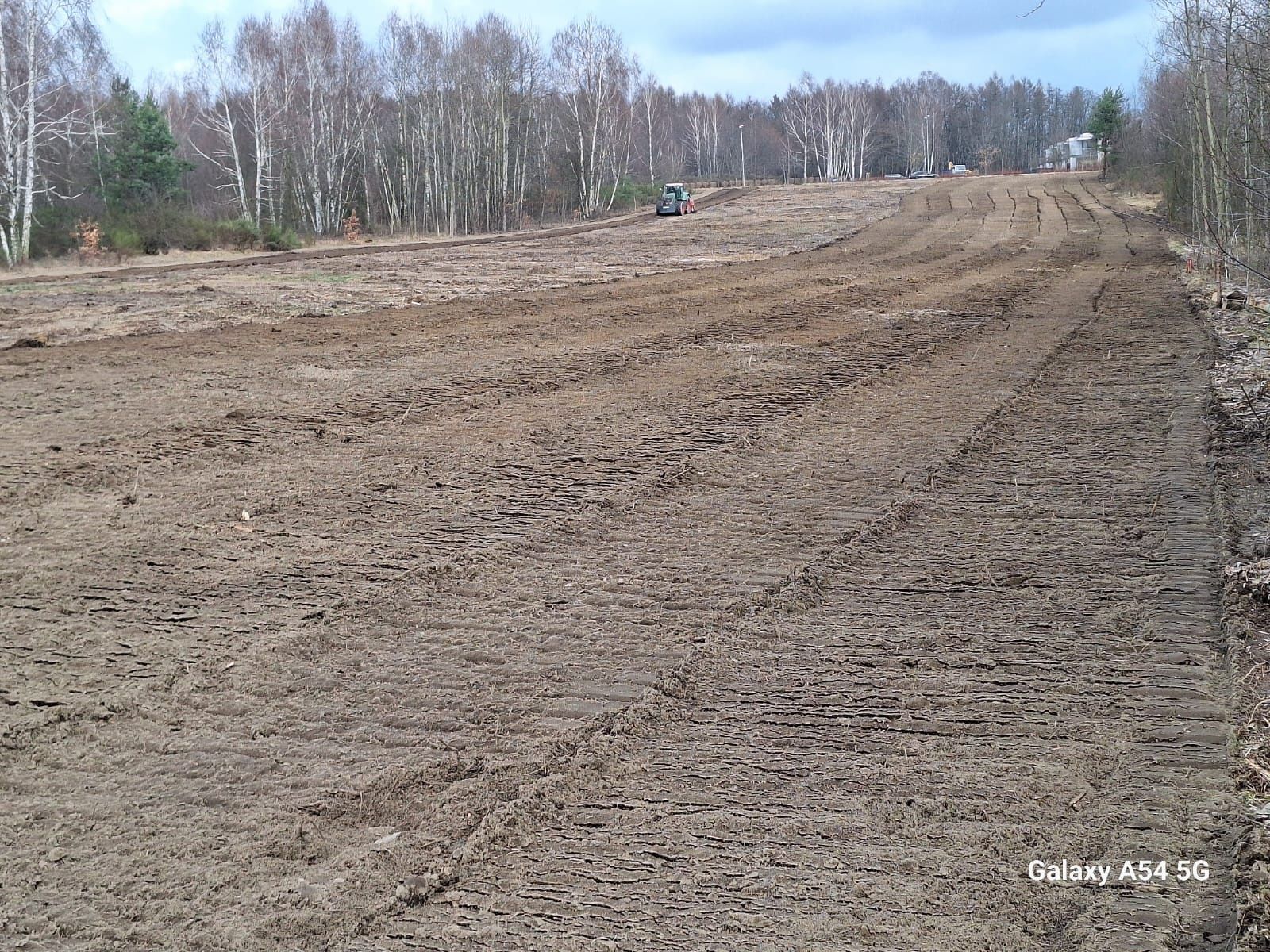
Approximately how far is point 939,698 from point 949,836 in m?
0.90

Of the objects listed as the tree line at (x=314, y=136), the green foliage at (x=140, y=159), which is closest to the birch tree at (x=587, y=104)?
the tree line at (x=314, y=136)

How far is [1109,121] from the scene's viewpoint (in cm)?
5369

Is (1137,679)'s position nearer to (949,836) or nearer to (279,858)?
(949,836)

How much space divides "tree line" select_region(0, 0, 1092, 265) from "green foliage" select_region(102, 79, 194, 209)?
0.22 ft

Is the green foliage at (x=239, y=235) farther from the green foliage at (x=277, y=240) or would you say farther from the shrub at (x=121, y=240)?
the shrub at (x=121, y=240)

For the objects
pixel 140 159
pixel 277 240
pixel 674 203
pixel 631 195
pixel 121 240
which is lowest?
pixel 121 240

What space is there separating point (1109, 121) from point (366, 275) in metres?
46.7

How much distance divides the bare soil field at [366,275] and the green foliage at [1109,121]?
21732mm

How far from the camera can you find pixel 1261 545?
5297 mm

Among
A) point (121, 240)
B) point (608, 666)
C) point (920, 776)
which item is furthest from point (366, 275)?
point (920, 776)

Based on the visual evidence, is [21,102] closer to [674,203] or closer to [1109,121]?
[674,203]

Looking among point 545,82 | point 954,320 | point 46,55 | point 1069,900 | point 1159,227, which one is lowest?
point 1069,900

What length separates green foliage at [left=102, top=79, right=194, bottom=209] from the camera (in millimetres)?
38375

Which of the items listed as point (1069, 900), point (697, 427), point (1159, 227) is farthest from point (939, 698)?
point (1159, 227)
